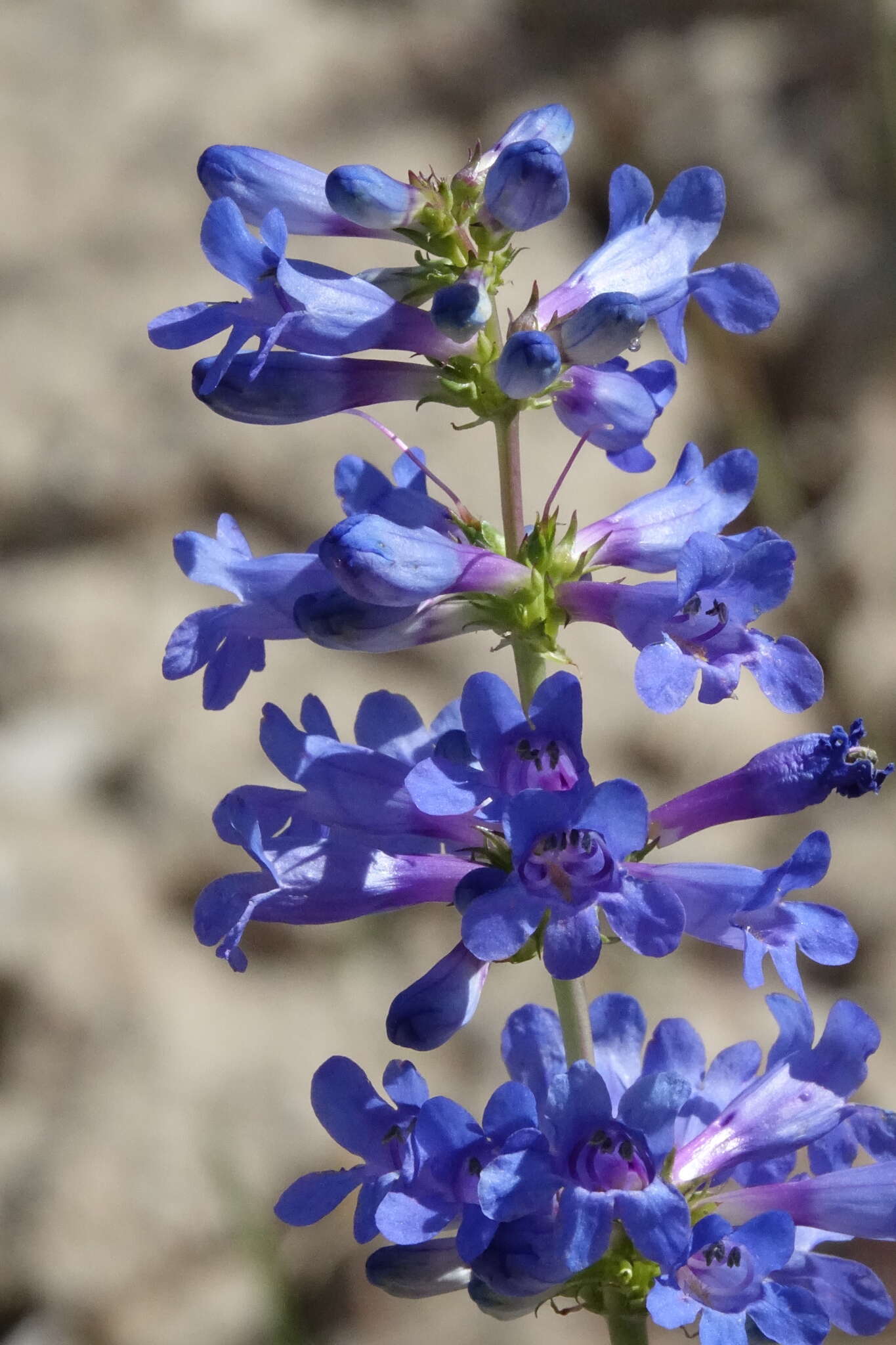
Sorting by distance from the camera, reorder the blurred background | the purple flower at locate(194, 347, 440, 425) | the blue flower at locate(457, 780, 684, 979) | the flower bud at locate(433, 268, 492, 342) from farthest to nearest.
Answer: the blurred background, the purple flower at locate(194, 347, 440, 425), the flower bud at locate(433, 268, 492, 342), the blue flower at locate(457, 780, 684, 979)

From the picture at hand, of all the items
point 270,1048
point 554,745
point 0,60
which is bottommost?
point 270,1048

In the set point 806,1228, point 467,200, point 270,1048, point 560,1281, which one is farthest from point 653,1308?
point 270,1048

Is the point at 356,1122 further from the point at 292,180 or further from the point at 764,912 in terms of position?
the point at 292,180

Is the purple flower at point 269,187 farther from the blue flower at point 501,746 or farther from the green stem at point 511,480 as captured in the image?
the blue flower at point 501,746

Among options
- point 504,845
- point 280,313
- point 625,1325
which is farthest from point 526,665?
point 625,1325

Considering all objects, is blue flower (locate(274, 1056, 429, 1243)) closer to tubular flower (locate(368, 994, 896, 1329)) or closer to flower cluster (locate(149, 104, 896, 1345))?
flower cluster (locate(149, 104, 896, 1345))

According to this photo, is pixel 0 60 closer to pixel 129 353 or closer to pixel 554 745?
pixel 129 353

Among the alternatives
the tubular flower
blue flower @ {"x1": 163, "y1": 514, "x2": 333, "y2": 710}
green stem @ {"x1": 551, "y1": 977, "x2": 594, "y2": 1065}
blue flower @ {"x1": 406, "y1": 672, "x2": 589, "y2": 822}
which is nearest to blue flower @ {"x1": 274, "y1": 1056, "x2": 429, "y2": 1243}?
the tubular flower
